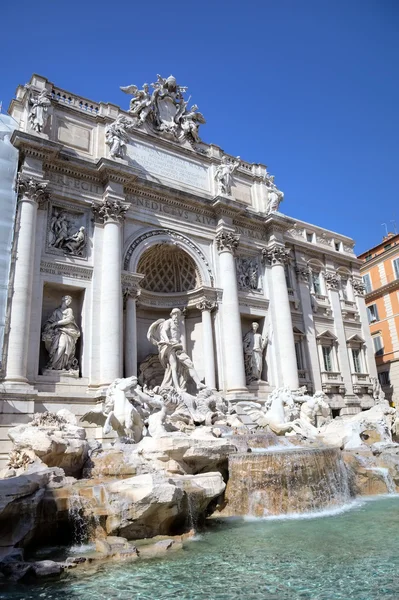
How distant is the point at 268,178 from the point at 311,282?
19.6 feet

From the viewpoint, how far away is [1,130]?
15.5 meters

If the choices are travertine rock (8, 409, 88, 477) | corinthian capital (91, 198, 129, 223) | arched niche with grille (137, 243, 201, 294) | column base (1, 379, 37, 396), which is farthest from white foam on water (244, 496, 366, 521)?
corinthian capital (91, 198, 129, 223)

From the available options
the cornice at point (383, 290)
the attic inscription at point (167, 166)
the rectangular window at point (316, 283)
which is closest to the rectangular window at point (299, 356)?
the rectangular window at point (316, 283)

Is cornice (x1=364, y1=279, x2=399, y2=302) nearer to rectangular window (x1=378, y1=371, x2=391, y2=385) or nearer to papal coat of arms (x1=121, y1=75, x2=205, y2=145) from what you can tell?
rectangular window (x1=378, y1=371, x2=391, y2=385)

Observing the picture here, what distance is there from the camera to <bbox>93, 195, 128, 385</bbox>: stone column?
1512cm

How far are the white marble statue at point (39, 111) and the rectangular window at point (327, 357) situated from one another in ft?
54.5

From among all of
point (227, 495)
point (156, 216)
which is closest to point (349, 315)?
point (156, 216)

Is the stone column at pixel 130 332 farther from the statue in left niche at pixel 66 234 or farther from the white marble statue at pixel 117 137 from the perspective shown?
the white marble statue at pixel 117 137

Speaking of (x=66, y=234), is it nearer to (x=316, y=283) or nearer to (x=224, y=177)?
(x=224, y=177)

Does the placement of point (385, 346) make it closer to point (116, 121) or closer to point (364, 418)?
point (364, 418)

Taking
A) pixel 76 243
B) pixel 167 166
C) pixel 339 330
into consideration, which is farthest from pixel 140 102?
pixel 339 330

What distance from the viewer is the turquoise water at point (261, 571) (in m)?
5.05

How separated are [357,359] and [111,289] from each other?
15194 millimetres

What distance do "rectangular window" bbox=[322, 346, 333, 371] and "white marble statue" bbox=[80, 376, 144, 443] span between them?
1377 cm
